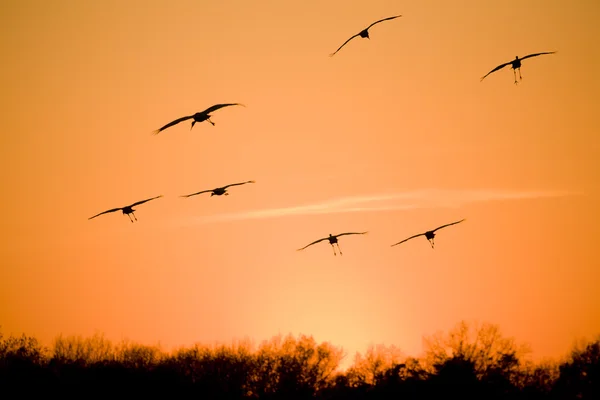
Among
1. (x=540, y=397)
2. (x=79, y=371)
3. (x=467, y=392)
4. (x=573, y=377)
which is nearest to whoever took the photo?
(x=467, y=392)

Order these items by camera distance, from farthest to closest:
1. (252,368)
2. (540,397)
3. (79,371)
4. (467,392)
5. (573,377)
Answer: (252,368) → (79,371) → (573,377) → (540,397) → (467,392)

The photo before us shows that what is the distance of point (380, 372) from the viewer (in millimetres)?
87062

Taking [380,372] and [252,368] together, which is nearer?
[380,372]

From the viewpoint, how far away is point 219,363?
98.9 metres

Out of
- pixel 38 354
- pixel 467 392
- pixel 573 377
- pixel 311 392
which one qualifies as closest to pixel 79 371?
pixel 38 354

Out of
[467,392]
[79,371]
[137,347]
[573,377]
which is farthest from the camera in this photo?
[137,347]

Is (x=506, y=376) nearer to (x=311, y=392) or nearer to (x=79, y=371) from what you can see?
(x=311, y=392)

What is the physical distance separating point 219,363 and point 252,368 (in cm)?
417

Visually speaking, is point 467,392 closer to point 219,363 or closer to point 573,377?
point 573,377

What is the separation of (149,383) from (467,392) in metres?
29.5

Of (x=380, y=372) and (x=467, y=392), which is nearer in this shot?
(x=467, y=392)

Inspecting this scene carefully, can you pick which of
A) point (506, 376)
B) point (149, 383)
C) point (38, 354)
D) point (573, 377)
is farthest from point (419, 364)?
point (38, 354)

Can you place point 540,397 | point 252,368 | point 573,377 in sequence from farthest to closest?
point 252,368 < point 573,377 < point 540,397

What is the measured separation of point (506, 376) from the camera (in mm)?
77188
